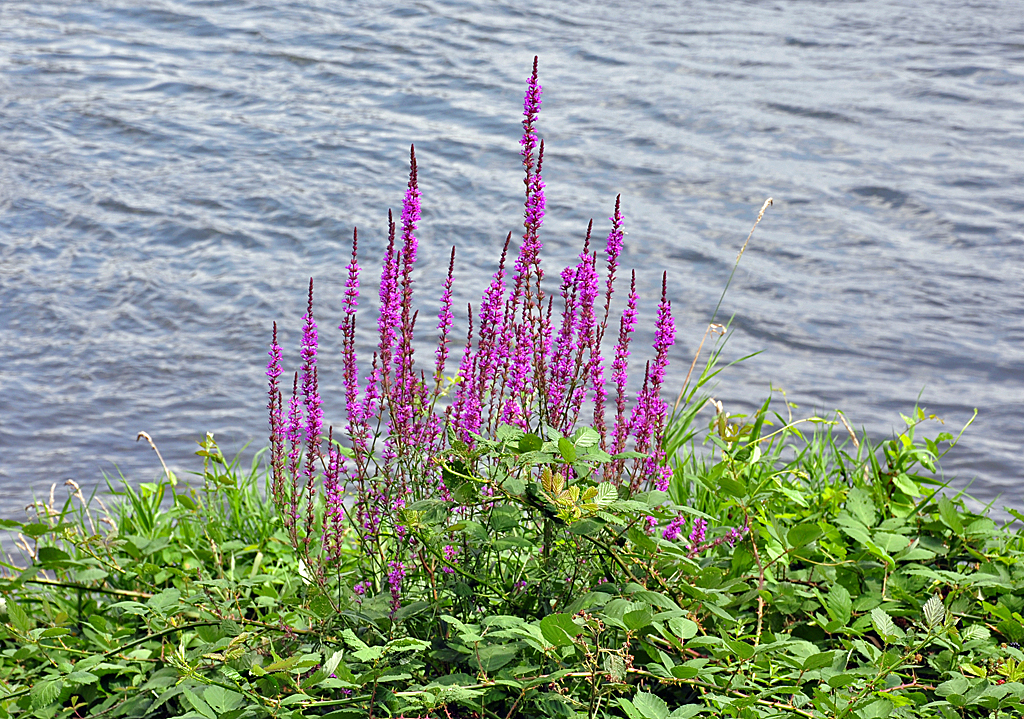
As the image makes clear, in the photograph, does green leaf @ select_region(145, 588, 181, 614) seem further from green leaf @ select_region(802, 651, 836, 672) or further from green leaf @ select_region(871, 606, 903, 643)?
green leaf @ select_region(871, 606, 903, 643)

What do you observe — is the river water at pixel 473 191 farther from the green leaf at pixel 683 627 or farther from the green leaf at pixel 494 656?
the green leaf at pixel 494 656

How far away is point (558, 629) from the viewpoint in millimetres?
2160

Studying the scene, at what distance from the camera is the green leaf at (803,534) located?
2.99 metres

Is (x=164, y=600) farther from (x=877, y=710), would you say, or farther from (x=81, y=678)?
(x=877, y=710)

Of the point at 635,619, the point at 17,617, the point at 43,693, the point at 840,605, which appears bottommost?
the point at 43,693

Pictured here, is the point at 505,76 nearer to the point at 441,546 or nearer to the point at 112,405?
the point at 112,405

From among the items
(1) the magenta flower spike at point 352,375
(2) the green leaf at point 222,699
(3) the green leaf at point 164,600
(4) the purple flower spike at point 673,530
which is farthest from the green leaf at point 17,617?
(4) the purple flower spike at point 673,530

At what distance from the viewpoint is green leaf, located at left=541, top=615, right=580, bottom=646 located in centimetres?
215

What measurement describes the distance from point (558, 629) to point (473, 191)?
749cm

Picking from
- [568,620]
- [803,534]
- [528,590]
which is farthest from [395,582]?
[803,534]

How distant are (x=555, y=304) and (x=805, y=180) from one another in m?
3.67

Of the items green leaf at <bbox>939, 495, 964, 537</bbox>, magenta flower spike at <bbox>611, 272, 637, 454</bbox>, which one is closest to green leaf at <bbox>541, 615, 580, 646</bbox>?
magenta flower spike at <bbox>611, 272, 637, 454</bbox>

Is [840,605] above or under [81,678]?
above

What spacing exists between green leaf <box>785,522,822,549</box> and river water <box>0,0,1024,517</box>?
116 inches
